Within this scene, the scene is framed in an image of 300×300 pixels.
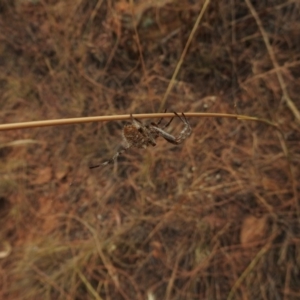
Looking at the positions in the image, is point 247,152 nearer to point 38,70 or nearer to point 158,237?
point 158,237

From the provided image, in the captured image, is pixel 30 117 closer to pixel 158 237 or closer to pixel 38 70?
pixel 38 70

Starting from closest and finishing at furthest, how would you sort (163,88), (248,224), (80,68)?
(248,224) → (163,88) → (80,68)

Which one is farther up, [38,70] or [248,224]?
[38,70]

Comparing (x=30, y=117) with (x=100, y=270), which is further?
(x=30, y=117)

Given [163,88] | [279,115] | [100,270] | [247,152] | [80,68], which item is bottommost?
[100,270]

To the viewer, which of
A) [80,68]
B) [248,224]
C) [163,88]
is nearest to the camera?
[248,224]

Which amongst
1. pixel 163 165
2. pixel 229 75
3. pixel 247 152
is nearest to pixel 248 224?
pixel 247 152
